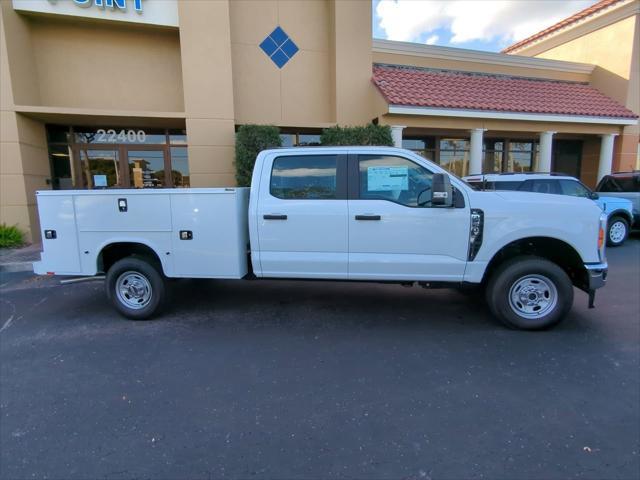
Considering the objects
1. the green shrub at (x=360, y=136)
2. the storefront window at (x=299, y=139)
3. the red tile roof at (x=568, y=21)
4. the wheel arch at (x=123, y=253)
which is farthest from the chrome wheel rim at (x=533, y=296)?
the red tile roof at (x=568, y=21)

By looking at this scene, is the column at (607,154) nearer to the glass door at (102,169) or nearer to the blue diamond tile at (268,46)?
the blue diamond tile at (268,46)

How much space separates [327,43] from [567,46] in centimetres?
1115

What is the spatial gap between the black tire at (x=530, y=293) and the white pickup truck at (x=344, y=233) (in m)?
0.01

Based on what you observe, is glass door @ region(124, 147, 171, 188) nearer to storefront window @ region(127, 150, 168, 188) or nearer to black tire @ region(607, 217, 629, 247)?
storefront window @ region(127, 150, 168, 188)

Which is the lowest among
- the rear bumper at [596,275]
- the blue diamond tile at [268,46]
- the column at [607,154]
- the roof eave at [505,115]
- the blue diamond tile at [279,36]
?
the rear bumper at [596,275]

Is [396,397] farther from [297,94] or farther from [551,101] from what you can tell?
[551,101]

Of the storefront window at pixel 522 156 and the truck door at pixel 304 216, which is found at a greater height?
the storefront window at pixel 522 156

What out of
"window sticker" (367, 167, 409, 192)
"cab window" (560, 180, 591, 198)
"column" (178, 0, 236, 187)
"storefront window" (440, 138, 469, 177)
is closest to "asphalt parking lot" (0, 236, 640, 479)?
"window sticker" (367, 167, 409, 192)

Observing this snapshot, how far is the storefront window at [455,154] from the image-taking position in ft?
45.8

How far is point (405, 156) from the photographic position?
4.47 meters

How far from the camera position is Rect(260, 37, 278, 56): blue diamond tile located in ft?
35.7

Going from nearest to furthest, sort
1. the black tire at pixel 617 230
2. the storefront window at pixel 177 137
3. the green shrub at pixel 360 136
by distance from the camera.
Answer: the black tire at pixel 617 230 < the green shrub at pixel 360 136 < the storefront window at pixel 177 137

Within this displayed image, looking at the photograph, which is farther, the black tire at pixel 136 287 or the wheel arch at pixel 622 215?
the wheel arch at pixel 622 215

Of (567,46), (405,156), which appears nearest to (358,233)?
(405,156)
